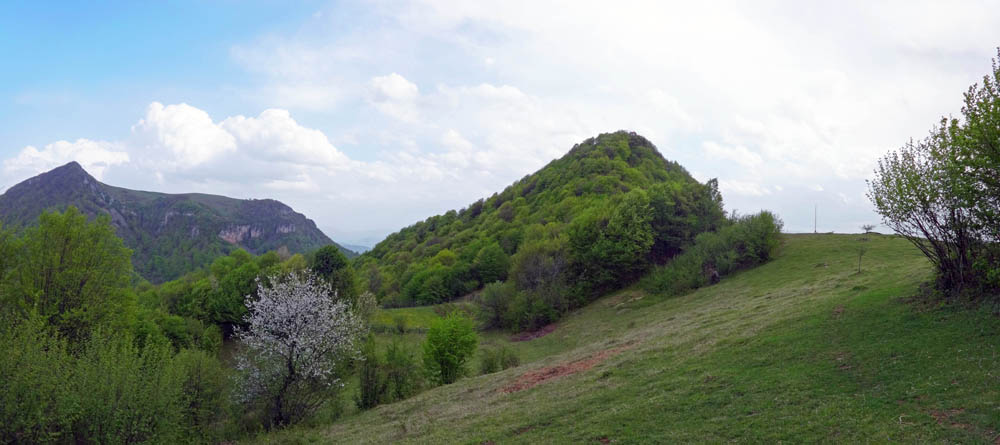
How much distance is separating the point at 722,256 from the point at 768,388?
4548 cm

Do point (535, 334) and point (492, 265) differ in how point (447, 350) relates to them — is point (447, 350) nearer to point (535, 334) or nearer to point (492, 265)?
point (535, 334)

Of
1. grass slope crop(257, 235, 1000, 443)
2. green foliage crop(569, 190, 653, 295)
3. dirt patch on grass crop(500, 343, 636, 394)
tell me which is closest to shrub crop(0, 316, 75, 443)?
grass slope crop(257, 235, 1000, 443)

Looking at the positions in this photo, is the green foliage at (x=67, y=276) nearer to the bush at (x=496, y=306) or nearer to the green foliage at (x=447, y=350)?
the green foliage at (x=447, y=350)

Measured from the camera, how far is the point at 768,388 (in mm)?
17844

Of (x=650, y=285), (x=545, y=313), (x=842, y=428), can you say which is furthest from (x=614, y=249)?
(x=842, y=428)

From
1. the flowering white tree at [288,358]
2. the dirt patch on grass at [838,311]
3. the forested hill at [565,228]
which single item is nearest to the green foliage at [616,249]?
the forested hill at [565,228]

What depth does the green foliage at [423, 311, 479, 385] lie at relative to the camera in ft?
135

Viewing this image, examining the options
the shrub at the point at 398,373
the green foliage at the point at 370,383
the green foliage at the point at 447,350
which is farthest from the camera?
the green foliage at the point at 447,350

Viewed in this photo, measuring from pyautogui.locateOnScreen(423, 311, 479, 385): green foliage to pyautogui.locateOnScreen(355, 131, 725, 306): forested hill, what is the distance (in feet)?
90.0

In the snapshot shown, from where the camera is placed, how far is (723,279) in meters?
57.2

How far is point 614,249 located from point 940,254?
4847 centimetres

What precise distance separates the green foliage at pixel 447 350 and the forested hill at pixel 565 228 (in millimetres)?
27435

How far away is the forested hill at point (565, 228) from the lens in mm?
72125

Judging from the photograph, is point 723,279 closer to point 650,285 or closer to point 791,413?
point 650,285
